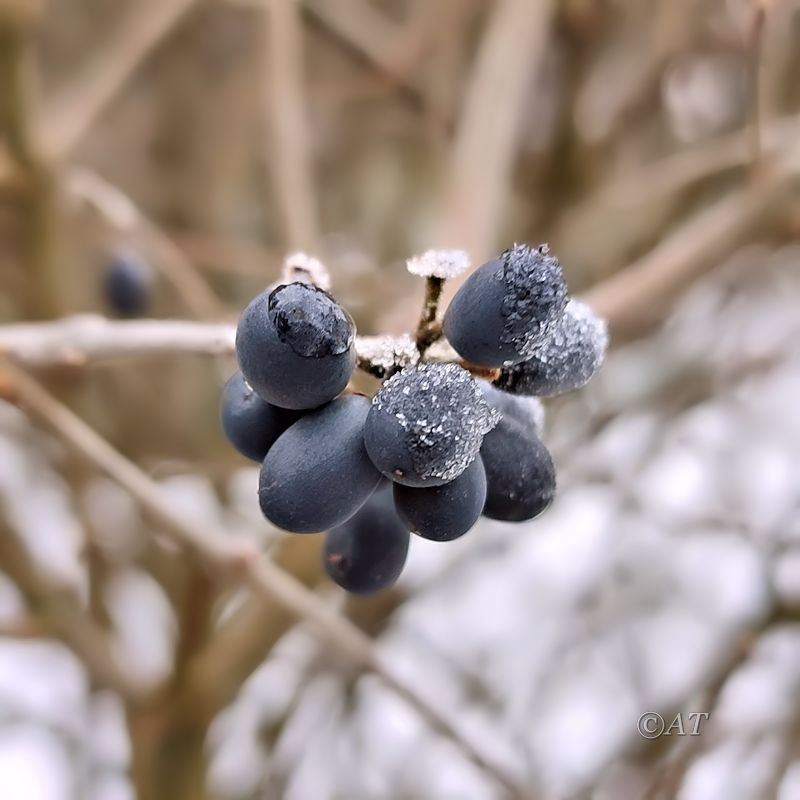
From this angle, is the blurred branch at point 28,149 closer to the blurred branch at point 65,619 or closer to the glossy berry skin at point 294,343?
the blurred branch at point 65,619

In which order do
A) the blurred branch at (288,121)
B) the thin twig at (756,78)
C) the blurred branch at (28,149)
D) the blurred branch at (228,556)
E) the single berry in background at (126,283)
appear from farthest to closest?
the single berry in background at (126,283) → the blurred branch at (288,121) → the blurred branch at (28,149) → the thin twig at (756,78) → the blurred branch at (228,556)

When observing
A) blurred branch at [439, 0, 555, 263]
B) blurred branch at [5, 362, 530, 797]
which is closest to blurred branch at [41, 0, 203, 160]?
blurred branch at [439, 0, 555, 263]

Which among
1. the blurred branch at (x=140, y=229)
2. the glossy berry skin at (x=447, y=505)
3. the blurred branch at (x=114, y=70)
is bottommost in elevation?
the glossy berry skin at (x=447, y=505)

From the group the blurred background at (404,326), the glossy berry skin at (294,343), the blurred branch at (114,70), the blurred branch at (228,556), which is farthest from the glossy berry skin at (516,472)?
the blurred branch at (114,70)

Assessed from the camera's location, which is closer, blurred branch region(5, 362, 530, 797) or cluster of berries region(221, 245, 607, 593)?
cluster of berries region(221, 245, 607, 593)

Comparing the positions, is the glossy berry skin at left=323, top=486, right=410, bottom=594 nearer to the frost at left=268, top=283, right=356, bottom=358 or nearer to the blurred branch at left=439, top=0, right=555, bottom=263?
the frost at left=268, top=283, right=356, bottom=358

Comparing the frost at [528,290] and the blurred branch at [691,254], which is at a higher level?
the blurred branch at [691,254]

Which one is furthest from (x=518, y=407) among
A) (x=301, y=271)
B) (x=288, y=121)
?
(x=288, y=121)
